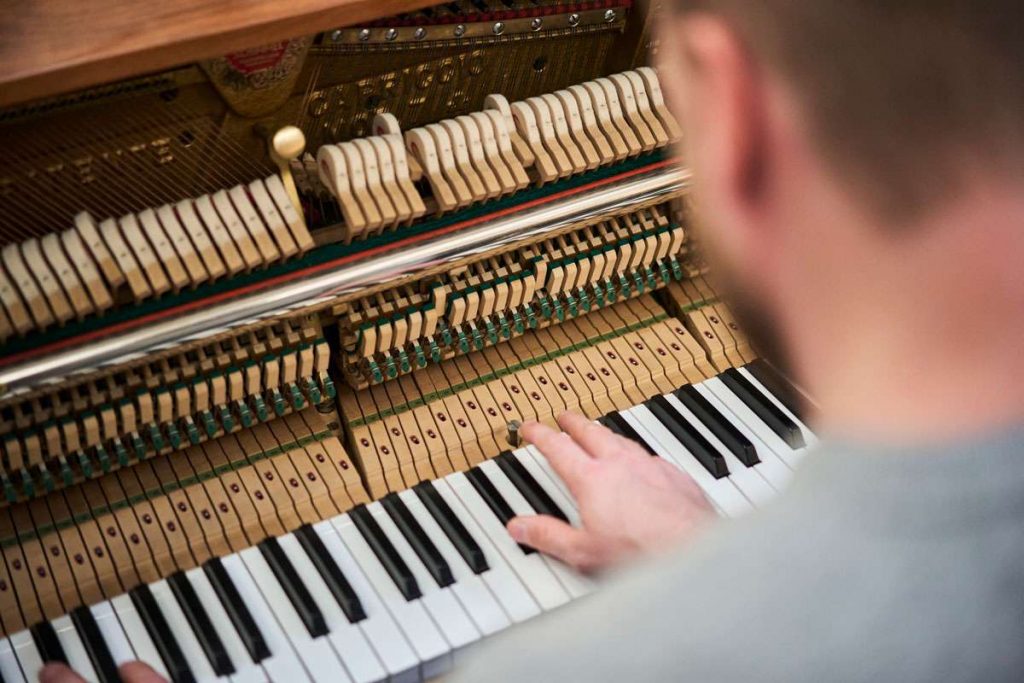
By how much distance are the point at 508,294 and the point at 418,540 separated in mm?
580

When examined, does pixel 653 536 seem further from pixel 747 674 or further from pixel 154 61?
pixel 154 61

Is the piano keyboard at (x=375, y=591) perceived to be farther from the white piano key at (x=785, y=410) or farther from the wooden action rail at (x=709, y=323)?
the wooden action rail at (x=709, y=323)

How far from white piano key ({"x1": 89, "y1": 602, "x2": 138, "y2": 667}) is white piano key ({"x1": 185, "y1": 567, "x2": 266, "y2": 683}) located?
0.15 m

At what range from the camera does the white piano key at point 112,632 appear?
215 cm

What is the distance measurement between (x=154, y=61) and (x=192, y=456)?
89 cm

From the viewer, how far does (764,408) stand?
106 inches

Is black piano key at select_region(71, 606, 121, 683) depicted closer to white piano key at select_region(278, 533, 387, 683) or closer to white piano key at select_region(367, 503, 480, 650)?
white piano key at select_region(278, 533, 387, 683)

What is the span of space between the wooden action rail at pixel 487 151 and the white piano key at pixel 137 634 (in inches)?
31.6

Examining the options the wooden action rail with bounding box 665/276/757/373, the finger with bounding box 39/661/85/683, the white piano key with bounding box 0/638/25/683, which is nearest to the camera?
the finger with bounding box 39/661/85/683

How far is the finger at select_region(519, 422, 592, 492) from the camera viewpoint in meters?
2.34

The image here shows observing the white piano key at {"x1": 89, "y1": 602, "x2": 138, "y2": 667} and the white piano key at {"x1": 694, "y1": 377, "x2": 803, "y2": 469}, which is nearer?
the white piano key at {"x1": 89, "y1": 602, "x2": 138, "y2": 667}

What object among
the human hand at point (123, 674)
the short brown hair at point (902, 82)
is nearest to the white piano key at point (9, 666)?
the human hand at point (123, 674)

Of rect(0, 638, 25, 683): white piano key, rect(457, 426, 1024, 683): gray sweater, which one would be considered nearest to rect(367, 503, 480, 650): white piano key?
rect(0, 638, 25, 683): white piano key

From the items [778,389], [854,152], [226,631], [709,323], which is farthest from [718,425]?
[854,152]
